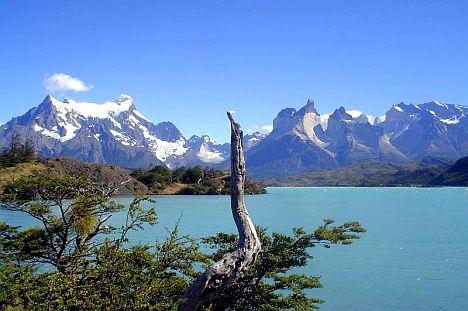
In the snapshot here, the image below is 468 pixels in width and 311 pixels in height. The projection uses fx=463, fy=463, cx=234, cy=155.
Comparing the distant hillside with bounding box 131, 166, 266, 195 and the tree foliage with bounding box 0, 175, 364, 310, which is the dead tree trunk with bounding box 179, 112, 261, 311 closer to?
the tree foliage with bounding box 0, 175, 364, 310

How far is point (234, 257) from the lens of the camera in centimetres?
1000

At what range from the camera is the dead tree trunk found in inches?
388

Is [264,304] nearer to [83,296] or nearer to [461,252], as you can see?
[83,296]

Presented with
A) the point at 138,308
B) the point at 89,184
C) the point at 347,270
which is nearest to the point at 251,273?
the point at 138,308

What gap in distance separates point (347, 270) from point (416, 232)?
906 inches

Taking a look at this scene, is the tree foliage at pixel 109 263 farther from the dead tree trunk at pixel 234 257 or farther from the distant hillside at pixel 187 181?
the distant hillside at pixel 187 181

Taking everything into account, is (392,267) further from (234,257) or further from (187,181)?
(187,181)

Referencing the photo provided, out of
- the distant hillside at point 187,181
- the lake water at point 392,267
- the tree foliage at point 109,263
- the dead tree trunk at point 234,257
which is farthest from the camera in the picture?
the distant hillside at point 187,181

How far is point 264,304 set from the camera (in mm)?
14273

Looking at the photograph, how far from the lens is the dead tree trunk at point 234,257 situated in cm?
986

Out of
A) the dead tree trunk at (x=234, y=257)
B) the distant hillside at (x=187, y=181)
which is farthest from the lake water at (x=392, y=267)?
the distant hillside at (x=187, y=181)

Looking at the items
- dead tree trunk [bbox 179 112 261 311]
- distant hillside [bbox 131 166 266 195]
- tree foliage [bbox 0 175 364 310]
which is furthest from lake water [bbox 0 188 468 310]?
distant hillside [bbox 131 166 266 195]

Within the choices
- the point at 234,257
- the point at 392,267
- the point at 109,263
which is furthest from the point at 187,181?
the point at 234,257

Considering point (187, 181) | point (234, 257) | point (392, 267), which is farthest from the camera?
point (187, 181)
